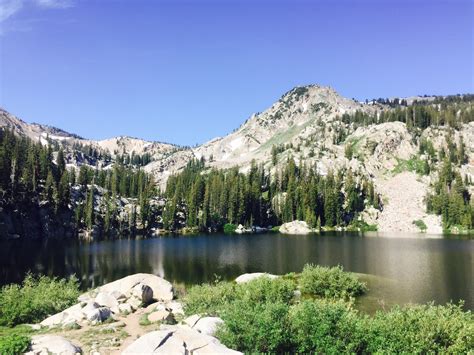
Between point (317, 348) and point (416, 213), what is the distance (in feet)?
561

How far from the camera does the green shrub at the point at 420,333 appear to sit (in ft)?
58.9

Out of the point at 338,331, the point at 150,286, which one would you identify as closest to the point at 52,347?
the point at 338,331

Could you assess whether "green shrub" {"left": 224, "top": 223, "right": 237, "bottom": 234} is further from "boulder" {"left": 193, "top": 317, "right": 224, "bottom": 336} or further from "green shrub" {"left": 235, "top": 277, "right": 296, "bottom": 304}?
"boulder" {"left": 193, "top": 317, "right": 224, "bottom": 336}

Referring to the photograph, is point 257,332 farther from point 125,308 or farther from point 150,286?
point 150,286

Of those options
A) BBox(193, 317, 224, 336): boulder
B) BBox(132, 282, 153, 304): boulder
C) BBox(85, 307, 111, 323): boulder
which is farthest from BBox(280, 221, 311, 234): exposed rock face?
BBox(193, 317, 224, 336): boulder

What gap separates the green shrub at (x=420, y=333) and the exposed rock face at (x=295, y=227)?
430 ft

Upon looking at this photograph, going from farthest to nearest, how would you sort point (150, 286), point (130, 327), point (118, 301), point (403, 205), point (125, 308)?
point (403, 205), point (150, 286), point (118, 301), point (125, 308), point (130, 327)

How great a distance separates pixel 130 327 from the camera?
77.5 feet

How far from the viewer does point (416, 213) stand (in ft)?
555

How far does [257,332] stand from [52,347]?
9862 mm

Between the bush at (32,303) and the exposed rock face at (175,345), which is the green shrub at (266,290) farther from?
the exposed rock face at (175,345)

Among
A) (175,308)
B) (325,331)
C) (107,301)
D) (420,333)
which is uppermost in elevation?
(325,331)

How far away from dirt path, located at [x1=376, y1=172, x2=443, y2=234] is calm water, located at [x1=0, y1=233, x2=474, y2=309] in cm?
8060

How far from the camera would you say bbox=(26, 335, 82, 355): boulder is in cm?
1728
